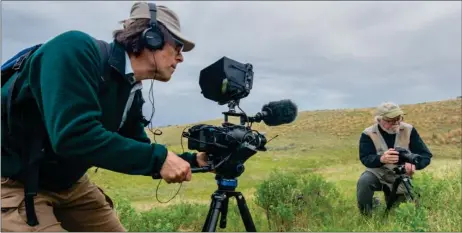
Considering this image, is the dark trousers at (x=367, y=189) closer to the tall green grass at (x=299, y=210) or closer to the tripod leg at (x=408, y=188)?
the tall green grass at (x=299, y=210)

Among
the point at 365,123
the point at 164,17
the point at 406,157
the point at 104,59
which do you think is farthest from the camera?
the point at 365,123

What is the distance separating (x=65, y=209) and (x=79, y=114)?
4.12 feet

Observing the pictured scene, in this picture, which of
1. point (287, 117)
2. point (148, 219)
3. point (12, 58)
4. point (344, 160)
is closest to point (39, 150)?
point (12, 58)

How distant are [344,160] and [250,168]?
553cm

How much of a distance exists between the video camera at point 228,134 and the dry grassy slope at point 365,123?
22437 mm

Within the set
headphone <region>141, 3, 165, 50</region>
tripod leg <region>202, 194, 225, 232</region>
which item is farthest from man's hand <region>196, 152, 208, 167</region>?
headphone <region>141, 3, 165, 50</region>

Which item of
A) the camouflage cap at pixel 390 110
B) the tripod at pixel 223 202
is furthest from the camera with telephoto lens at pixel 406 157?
→ the tripod at pixel 223 202

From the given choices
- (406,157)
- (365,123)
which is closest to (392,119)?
(406,157)

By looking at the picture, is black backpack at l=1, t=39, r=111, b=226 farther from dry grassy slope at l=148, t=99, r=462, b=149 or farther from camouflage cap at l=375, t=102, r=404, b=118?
dry grassy slope at l=148, t=99, r=462, b=149

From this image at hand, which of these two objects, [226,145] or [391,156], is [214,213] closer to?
[226,145]

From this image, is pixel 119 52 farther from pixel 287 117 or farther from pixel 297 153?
pixel 297 153

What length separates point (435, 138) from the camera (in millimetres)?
28109

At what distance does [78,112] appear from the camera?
10.1 feet

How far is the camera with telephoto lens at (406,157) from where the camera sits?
24.6 feet
